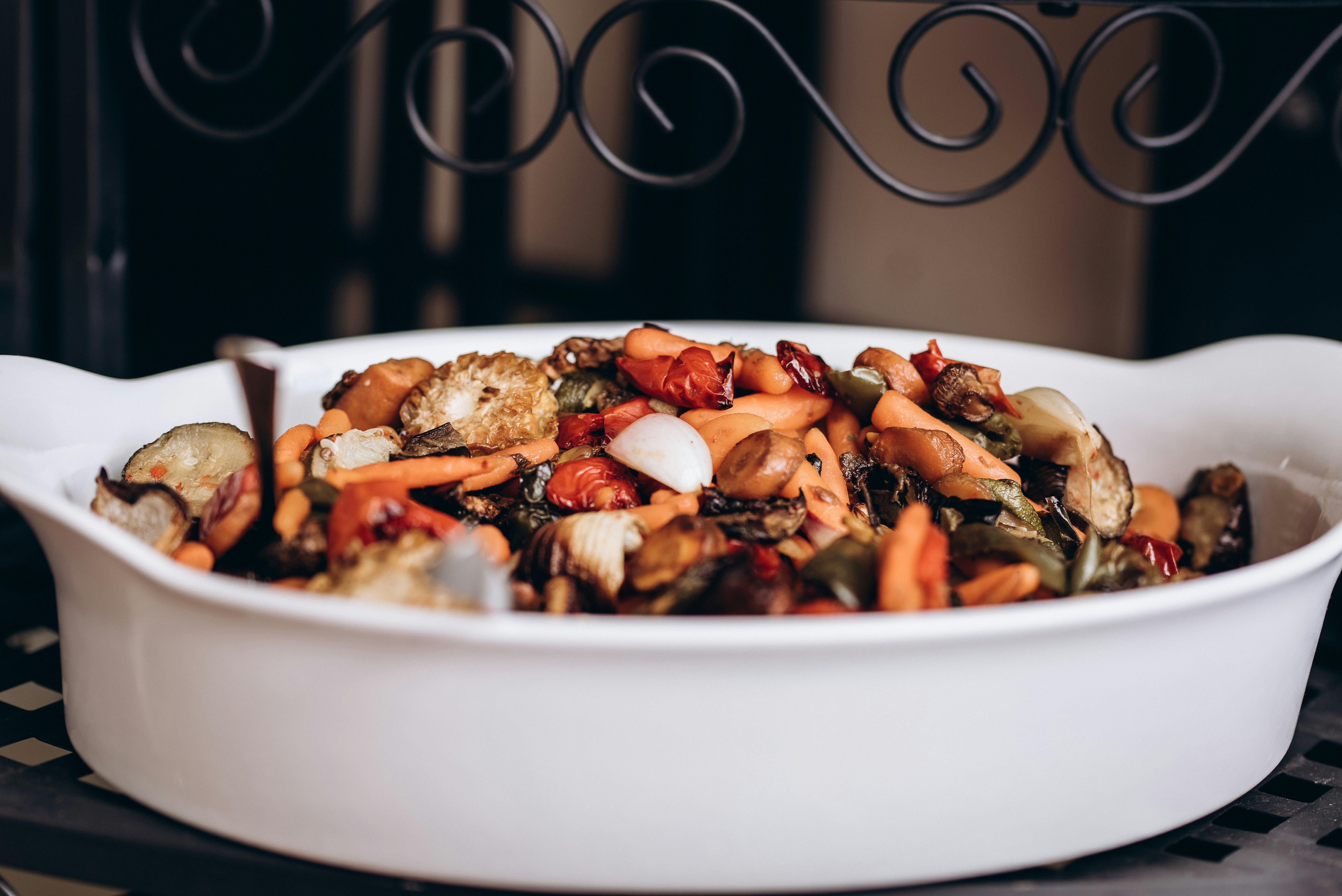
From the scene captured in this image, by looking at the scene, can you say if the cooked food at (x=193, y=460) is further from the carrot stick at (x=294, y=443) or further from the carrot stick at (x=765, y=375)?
the carrot stick at (x=765, y=375)

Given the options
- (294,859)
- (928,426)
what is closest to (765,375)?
(928,426)

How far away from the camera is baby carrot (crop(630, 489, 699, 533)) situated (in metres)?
0.71

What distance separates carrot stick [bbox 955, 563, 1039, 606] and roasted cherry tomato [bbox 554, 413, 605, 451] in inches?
13.2

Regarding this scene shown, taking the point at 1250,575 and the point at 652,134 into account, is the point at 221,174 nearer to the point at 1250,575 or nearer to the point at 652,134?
the point at 652,134

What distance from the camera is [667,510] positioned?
28.5 inches

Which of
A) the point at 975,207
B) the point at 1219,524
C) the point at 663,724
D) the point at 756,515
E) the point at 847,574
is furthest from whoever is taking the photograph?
the point at 975,207

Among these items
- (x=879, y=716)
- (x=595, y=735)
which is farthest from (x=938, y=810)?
(x=595, y=735)

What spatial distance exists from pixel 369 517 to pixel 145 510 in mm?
181

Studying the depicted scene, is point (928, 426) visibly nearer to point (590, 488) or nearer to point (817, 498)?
point (817, 498)

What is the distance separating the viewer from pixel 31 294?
5.16 ft

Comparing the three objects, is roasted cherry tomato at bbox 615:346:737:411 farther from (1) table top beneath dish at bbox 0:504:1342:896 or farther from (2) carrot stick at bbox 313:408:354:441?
(1) table top beneath dish at bbox 0:504:1342:896

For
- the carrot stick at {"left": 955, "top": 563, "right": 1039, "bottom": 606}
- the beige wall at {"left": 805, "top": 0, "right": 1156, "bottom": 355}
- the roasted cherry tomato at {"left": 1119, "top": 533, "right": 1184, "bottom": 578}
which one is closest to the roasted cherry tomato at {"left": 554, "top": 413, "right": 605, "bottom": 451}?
the carrot stick at {"left": 955, "top": 563, "right": 1039, "bottom": 606}

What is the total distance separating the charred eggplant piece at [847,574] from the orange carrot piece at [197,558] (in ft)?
1.18

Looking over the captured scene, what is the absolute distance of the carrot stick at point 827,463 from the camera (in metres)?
0.80
